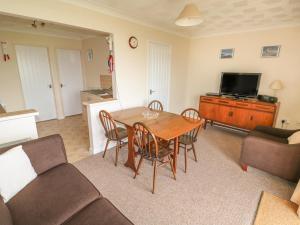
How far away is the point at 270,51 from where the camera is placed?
3.37 m

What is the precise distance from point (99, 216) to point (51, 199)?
0.45m

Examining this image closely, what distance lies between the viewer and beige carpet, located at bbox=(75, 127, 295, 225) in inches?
64.8

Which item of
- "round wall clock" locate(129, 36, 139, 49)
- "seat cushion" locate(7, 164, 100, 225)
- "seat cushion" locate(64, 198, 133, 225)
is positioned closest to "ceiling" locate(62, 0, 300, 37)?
"round wall clock" locate(129, 36, 139, 49)

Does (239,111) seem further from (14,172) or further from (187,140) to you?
(14,172)

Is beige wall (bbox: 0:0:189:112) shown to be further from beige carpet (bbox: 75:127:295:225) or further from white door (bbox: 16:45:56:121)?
white door (bbox: 16:45:56:121)

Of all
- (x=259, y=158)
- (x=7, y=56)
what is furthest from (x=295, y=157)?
(x=7, y=56)

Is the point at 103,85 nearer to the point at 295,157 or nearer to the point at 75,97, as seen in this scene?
the point at 75,97

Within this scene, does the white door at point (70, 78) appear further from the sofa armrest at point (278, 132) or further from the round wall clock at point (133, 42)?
the sofa armrest at point (278, 132)

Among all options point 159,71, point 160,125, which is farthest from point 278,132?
point 159,71

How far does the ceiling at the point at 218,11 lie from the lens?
2.28 meters

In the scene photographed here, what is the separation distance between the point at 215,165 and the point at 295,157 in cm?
98

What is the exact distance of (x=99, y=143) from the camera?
9.53 ft

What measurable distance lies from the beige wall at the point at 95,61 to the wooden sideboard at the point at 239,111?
275cm

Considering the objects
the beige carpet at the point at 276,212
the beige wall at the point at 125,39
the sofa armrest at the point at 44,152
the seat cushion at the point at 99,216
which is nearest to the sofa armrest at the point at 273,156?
the beige carpet at the point at 276,212
